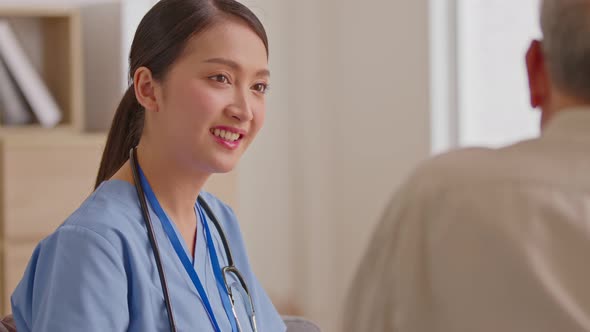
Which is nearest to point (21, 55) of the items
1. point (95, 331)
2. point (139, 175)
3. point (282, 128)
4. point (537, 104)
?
point (282, 128)

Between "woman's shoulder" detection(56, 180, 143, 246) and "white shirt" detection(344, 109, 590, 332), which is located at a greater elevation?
"white shirt" detection(344, 109, 590, 332)

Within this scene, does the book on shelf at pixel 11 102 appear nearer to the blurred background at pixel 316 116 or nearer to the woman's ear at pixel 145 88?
the blurred background at pixel 316 116

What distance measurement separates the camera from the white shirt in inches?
33.3

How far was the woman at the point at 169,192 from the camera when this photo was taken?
140 centimetres

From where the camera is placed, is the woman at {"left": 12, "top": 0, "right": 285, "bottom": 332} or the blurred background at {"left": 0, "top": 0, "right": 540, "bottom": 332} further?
the blurred background at {"left": 0, "top": 0, "right": 540, "bottom": 332}

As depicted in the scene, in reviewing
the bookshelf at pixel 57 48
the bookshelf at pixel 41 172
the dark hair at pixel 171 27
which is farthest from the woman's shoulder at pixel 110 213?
the bookshelf at pixel 57 48

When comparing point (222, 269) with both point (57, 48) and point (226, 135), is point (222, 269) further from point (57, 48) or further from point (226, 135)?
point (57, 48)

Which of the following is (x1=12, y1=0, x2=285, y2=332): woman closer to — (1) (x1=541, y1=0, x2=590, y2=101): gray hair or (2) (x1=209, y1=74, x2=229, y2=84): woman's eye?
(2) (x1=209, y1=74, x2=229, y2=84): woman's eye

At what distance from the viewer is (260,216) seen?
14.3 ft

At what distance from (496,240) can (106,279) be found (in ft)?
2.40

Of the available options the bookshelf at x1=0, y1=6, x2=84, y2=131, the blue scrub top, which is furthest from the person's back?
the bookshelf at x1=0, y1=6, x2=84, y2=131

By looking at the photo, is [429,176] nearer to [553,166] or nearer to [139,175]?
[553,166]

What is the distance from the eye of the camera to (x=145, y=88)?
1.62 metres

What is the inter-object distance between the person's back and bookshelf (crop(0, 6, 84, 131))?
9.09 feet
